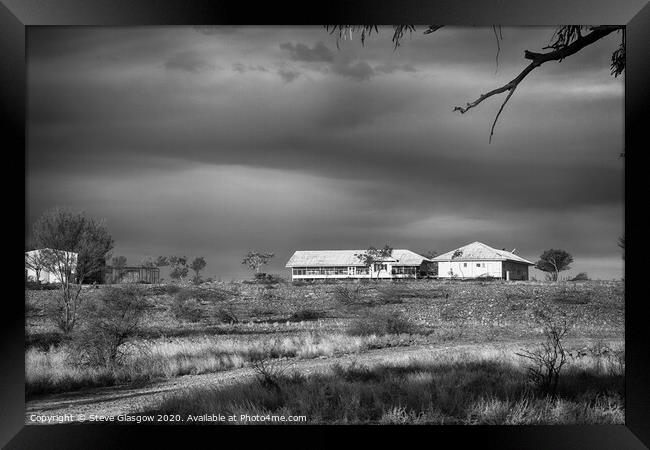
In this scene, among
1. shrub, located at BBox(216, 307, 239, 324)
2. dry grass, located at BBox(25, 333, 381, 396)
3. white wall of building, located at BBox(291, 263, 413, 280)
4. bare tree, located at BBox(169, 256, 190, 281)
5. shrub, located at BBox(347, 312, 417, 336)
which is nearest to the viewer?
dry grass, located at BBox(25, 333, 381, 396)

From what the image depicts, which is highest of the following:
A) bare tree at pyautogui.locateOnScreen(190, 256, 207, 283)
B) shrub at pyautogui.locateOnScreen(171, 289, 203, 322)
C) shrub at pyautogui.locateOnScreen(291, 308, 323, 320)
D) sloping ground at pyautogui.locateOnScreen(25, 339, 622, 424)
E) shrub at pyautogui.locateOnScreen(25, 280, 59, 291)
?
bare tree at pyautogui.locateOnScreen(190, 256, 207, 283)

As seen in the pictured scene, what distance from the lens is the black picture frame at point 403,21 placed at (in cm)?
420

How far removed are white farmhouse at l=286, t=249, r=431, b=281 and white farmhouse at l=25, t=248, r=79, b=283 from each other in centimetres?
326

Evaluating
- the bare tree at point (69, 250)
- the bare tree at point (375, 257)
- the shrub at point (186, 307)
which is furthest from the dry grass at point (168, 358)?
the shrub at point (186, 307)

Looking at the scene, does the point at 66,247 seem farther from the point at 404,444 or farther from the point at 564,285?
the point at 564,285

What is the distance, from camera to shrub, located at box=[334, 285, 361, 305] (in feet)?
45.9

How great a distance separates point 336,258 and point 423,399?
5.35m

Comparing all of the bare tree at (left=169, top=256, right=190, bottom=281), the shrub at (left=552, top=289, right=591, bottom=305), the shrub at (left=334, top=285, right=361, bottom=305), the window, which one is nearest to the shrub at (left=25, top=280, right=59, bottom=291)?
the bare tree at (left=169, top=256, right=190, bottom=281)

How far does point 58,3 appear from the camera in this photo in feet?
13.6

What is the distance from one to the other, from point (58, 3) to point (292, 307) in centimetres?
1015

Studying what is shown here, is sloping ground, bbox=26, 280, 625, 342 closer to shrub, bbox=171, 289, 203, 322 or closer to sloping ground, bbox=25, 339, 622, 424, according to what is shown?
shrub, bbox=171, 289, 203, 322

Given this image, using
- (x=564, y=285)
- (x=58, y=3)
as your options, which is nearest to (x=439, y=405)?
(x=58, y=3)

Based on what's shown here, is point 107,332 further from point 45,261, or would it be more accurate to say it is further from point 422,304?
point 422,304

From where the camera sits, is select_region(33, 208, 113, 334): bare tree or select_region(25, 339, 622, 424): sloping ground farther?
select_region(33, 208, 113, 334): bare tree
